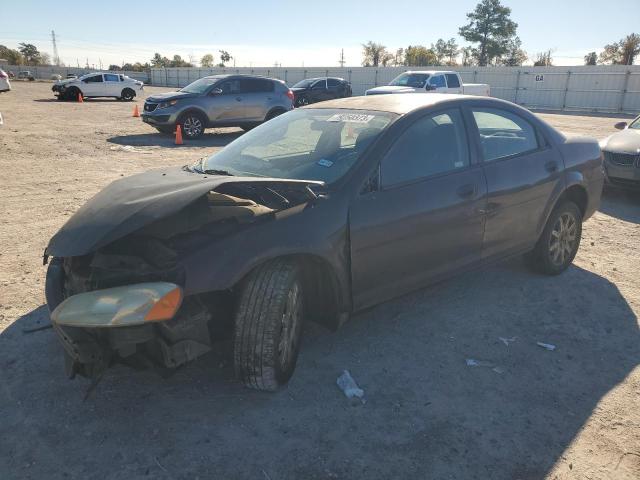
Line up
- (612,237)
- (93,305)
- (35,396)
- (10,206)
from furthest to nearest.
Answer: (10,206) < (612,237) < (35,396) < (93,305)

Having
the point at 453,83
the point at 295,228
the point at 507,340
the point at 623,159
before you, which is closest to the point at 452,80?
the point at 453,83

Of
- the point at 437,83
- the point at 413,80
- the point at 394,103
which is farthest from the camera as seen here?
the point at 413,80

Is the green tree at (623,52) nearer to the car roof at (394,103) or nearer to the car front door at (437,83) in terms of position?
the car front door at (437,83)

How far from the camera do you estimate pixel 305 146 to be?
12.5 feet

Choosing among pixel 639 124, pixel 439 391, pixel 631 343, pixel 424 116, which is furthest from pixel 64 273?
pixel 639 124

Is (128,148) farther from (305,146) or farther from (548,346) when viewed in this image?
(548,346)

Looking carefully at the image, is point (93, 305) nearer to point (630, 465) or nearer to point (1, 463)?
point (1, 463)

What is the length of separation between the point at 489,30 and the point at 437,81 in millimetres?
61133

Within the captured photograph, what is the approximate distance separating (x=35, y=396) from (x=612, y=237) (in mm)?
6224

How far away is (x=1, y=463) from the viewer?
2.37 m

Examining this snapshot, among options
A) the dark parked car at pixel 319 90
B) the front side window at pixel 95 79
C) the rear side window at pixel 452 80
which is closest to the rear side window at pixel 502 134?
the rear side window at pixel 452 80

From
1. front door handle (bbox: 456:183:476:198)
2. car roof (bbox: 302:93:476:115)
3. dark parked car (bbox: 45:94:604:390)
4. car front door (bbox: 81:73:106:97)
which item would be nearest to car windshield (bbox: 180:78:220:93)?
dark parked car (bbox: 45:94:604:390)

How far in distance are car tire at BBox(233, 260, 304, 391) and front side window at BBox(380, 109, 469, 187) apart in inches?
40.0

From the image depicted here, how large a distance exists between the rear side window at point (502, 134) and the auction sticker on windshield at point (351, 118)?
0.95m
